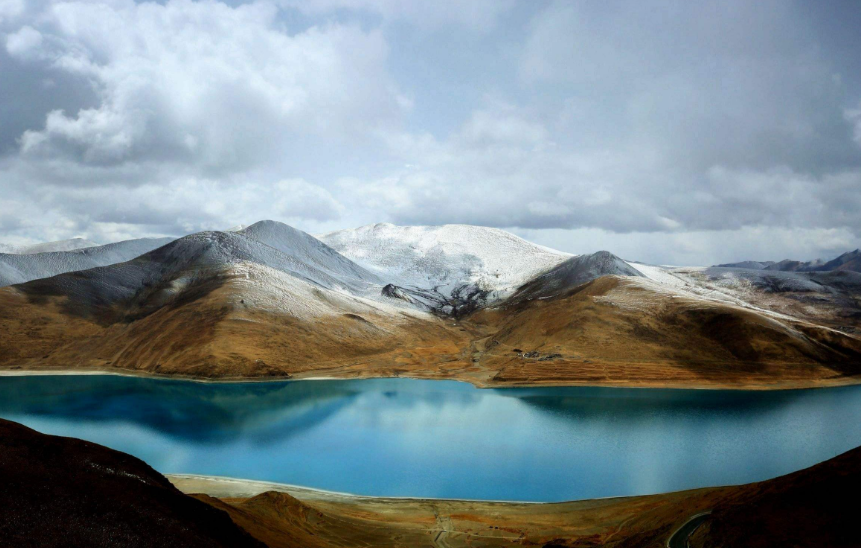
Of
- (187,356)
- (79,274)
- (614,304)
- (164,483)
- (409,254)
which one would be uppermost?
(409,254)

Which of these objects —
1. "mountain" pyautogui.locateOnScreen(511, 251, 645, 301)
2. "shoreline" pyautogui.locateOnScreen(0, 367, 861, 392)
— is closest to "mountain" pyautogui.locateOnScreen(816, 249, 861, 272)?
"mountain" pyautogui.locateOnScreen(511, 251, 645, 301)

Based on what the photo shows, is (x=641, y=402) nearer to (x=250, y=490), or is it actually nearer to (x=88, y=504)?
(x=250, y=490)

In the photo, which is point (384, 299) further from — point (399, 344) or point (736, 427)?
point (736, 427)

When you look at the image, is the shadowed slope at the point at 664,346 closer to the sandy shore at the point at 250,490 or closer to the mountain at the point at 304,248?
the sandy shore at the point at 250,490

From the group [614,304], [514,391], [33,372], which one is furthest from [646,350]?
[33,372]

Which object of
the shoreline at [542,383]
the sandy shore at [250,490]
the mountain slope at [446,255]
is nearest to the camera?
the sandy shore at [250,490]

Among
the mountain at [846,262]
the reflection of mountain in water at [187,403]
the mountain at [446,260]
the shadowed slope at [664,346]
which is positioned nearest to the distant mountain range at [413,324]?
the shadowed slope at [664,346]

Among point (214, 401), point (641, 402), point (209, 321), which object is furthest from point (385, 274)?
point (641, 402)
